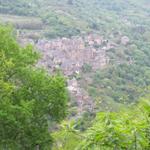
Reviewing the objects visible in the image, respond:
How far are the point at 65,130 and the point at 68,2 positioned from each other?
168984 mm

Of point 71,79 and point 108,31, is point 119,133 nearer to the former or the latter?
point 71,79

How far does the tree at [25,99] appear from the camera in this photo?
18125 millimetres

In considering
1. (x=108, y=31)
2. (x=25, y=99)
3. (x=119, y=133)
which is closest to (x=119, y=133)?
(x=119, y=133)

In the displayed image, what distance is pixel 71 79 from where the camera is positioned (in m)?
84.5

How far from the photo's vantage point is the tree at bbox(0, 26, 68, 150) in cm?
1812

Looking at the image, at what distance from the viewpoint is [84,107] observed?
2645 inches

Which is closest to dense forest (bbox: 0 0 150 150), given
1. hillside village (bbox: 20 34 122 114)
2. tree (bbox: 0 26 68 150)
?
tree (bbox: 0 26 68 150)

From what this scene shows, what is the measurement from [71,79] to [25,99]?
65076 mm

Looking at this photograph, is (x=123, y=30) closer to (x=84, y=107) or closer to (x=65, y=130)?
(x=84, y=107)

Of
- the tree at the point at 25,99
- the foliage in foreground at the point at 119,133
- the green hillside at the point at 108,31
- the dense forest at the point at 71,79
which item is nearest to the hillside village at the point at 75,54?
the dense forest at the point at 71,79

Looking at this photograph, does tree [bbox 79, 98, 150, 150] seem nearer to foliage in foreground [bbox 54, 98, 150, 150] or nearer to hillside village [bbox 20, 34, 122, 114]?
foliage in foreground [bbox 54, 98, 150, 150]

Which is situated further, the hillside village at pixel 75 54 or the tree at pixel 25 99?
the hillside village at pixel 75 54

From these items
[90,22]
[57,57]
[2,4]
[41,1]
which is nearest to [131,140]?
[57,57]

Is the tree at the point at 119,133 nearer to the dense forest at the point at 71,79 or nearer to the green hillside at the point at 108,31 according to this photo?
the dense forest at the point at 71,79
